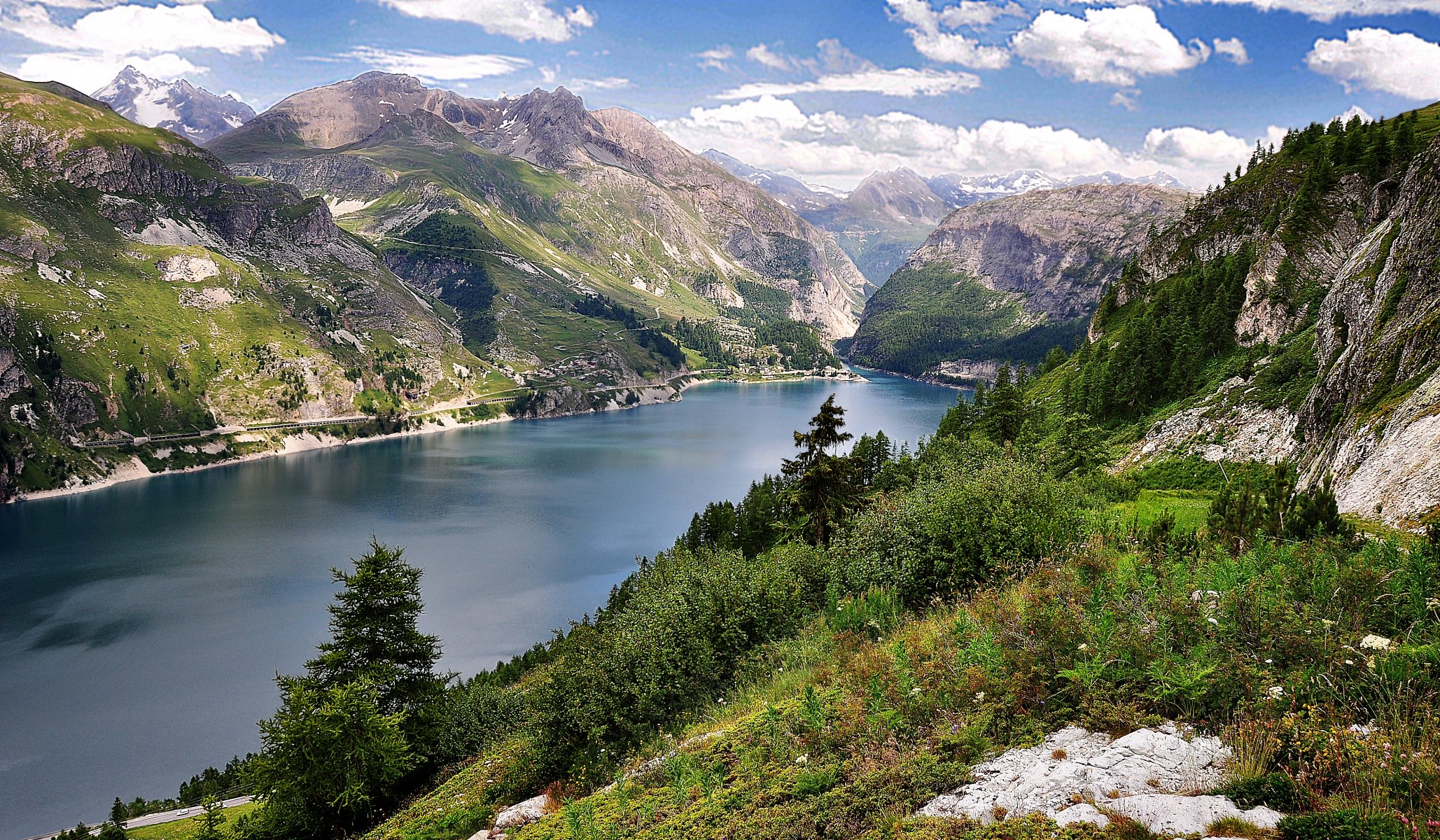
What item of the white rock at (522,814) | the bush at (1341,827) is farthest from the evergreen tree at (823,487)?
the bush at (1341,827)

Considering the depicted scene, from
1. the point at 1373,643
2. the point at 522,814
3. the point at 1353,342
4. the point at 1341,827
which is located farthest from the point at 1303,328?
the point at 522,814

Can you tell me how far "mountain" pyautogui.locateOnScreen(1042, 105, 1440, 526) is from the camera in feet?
73.5

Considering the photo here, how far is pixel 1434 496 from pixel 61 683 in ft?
322

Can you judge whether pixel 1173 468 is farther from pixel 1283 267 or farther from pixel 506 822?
pixel 506 822

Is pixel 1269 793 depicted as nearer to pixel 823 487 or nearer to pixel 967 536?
pixel 967 536

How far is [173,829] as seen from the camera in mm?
46844

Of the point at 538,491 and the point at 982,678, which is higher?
the point at 982,678

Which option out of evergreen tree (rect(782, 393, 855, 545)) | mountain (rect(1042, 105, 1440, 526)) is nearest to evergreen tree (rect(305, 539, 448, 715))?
evergreen tree (rect(782, 393, 855, 545))

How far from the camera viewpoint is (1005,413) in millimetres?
71812

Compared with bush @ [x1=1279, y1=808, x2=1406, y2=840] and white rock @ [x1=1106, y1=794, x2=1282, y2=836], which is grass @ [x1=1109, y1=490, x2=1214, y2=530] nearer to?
white rock @ [x1=1106, y1=794, x2=1282, y2=836]

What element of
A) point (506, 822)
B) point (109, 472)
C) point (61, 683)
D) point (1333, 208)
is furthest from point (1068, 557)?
point (109, 472)

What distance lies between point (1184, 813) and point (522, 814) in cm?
1518

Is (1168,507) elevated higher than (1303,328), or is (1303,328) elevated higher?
(1303,328)

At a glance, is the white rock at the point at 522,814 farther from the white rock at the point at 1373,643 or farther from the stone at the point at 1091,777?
the white rock at the point at 1373,643
